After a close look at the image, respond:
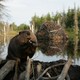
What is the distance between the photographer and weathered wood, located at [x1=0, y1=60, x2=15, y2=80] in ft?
18.8

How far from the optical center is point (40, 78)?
495cm

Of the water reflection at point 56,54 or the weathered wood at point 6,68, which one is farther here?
the water reflection at point 56,54

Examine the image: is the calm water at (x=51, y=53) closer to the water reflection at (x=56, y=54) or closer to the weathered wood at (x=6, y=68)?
the water reflection at (x=56, y=54)

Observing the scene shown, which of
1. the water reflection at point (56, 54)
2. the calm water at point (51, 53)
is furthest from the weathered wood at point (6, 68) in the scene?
the water reflection at point (56, 54)

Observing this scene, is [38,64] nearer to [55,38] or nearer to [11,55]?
[11,55]

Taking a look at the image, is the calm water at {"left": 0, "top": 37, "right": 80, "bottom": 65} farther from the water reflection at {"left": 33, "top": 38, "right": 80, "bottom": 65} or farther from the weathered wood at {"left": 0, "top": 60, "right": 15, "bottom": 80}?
the weathered wood at {"left": 0, "top": 60, "right": 15, "bottom": 80}

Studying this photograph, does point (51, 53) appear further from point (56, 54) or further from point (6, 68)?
point (6, 68)

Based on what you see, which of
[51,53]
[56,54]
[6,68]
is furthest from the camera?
[51,53]

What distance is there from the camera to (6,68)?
5844 millimetres

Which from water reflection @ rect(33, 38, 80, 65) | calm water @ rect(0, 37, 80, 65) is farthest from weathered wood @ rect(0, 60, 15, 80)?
water reflection @ rect(33, 38, 80, 65)

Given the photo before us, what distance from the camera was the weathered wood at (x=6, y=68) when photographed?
572 cm

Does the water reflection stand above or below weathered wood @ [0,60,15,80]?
below

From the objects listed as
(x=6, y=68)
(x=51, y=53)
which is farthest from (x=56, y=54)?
(x=6, y=68)

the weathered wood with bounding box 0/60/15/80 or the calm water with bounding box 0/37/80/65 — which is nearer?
the weathered wood with bounding box 0/60/15/80
